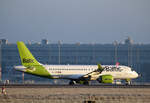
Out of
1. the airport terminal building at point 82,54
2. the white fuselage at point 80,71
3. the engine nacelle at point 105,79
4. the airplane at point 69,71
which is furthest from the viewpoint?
the airport terminal building at point 82,54

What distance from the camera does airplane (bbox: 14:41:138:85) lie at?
246 feet

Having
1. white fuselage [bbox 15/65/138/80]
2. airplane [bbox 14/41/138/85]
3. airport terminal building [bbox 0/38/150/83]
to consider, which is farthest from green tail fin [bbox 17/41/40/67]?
airport terminal building [bbox 0/38/150/83]

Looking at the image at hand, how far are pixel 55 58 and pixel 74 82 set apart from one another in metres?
63.4

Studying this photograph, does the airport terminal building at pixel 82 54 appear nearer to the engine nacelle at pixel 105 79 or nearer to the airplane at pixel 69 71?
the airplane at pixel 69 71

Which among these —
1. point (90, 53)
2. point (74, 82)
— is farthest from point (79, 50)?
point (74, 82)

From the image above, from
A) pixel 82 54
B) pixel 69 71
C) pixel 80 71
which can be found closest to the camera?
pixel 69 71

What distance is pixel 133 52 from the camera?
462 feet

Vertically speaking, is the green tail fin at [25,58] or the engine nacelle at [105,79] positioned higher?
the green tail fin at [25,58]

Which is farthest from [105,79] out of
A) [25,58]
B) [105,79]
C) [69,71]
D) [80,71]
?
[25,58]

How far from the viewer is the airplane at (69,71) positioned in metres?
74.9

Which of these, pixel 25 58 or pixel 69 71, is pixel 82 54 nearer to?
pixel 69 71

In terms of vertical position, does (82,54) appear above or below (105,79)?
above

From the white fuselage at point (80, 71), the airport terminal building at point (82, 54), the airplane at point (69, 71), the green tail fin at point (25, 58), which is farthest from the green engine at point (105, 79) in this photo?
the airport terminal building at point (82, 54)

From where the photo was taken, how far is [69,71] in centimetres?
7669
